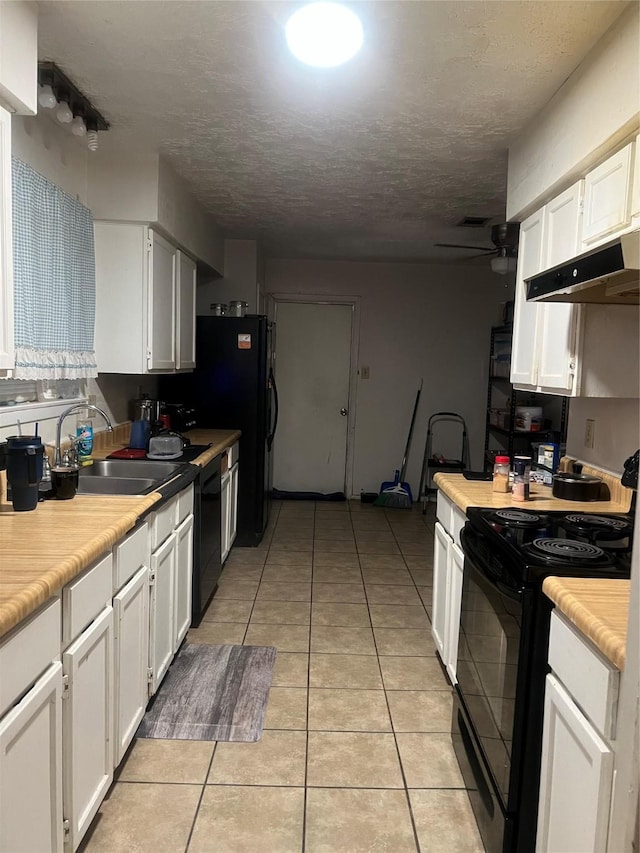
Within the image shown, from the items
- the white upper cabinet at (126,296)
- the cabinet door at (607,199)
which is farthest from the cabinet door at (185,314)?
the cabinet door at (607,199)

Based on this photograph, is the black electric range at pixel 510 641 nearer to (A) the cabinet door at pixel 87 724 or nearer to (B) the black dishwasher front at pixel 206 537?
(A) the cabinet door at pixel 87 724

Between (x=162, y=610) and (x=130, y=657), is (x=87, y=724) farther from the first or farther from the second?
(x=162, y=610)

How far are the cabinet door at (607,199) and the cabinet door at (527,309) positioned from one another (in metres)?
0.39

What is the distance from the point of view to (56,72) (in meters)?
2.18

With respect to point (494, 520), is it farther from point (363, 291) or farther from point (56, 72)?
point (363, 291)

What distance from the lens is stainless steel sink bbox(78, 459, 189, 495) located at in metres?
2.63

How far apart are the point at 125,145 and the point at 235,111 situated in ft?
2.55

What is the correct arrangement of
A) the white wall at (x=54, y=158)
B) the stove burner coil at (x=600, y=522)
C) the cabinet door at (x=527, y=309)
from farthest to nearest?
1. the cabinet door at (x=527, y=309)
2. the white wall at (x=54, y=158)
3. the stove burner coil at (x=600, y=522)

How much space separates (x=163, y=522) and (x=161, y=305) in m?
1.46

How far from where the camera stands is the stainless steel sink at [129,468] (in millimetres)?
2873

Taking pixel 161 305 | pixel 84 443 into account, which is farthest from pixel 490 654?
pixel 161 305

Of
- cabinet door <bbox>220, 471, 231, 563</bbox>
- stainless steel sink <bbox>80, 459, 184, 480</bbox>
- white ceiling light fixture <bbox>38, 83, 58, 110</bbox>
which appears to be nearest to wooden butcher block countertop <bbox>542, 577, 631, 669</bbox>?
stainless steel sink <bbox>80, 459, 184, 480</bbox>

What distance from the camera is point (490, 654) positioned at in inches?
70.6

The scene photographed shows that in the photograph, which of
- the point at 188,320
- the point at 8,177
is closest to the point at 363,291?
the point at 188,320
